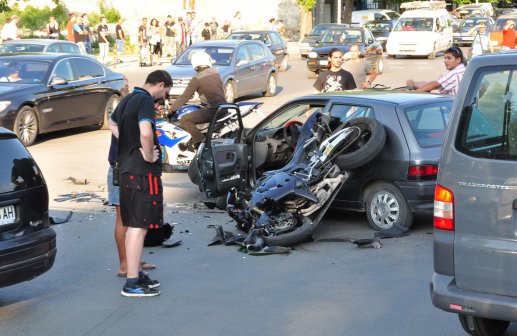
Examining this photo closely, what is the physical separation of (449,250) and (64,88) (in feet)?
42.6

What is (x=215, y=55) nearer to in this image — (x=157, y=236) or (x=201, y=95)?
(x=201, y=95)

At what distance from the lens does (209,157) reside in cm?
1046

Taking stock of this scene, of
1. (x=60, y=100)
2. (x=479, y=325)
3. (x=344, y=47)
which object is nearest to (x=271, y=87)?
(x=344, y=47)

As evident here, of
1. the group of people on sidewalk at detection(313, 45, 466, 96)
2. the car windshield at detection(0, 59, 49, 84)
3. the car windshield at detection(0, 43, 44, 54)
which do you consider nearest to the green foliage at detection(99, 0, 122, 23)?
the car windshield at detection(0, 43, 44, 54)

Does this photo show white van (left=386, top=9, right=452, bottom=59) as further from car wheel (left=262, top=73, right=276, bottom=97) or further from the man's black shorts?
the man's black shorts

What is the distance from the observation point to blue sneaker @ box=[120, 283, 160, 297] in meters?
7.68

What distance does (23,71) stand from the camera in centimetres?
1767

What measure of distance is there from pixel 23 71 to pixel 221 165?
8.39m

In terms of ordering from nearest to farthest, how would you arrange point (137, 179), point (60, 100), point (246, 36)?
point (137, 179) → point (60, 100) → point (246, 36)

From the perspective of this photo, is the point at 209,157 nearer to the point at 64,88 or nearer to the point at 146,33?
the point at 64,88

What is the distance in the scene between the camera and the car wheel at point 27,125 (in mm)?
16391

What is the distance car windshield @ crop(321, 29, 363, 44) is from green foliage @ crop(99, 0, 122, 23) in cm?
2124

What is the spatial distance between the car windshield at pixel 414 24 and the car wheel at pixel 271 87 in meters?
15.5

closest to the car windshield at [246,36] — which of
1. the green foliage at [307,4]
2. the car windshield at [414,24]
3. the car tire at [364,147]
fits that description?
the car windshield at [414,24]
